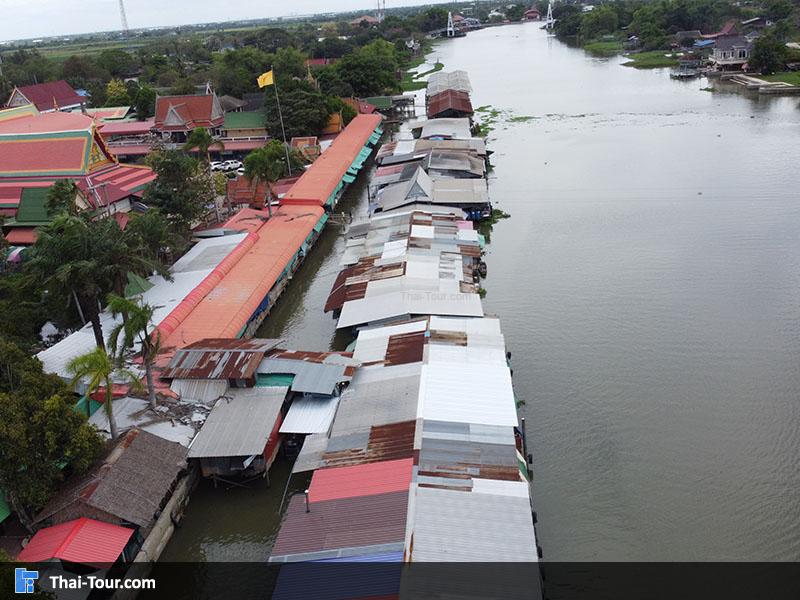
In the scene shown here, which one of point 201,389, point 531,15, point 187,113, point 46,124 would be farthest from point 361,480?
point 531,15

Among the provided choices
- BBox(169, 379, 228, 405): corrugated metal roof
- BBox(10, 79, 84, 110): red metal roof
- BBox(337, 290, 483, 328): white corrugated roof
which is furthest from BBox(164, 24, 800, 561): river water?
BBox(10, 79, 84, 110): red metal roof

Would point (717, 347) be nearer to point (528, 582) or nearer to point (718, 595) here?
point (718, 595)

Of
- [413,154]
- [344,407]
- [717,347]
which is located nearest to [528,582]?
[344,407]

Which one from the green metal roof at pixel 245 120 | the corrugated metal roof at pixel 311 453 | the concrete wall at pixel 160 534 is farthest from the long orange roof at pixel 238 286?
the green metal roof at pixel 245 120

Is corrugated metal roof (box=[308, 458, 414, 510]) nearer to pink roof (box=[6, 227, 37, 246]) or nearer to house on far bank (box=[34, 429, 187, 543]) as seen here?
house on far bank (box=[34, 429, 187, 543])

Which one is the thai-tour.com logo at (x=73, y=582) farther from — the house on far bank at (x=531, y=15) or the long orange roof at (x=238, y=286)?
the house on far bank at (x=531, y=15)

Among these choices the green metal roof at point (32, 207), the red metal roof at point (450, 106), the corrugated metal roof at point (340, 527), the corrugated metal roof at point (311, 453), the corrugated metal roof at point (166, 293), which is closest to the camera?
the corrugated metal roof at point (340, 527)
